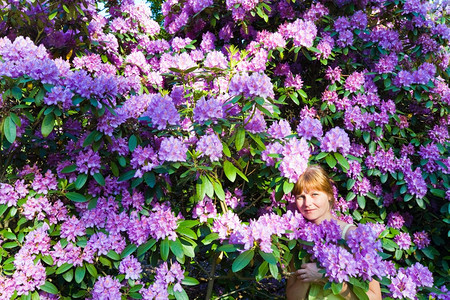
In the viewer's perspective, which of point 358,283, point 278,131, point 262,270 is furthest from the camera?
point 278,131

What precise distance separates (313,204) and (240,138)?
1.65ft

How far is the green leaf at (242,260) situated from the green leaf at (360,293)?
0.45 meters

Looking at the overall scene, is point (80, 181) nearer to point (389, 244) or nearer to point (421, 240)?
point (389, 244)

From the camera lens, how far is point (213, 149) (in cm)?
171

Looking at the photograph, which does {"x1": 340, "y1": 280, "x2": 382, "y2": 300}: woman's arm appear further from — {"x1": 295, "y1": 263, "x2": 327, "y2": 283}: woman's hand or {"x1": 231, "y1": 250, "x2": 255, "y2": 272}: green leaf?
{"x1": 231, "y1": 250, "x2": 255, "y2": 272}: green leaf

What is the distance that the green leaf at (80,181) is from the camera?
183 cm

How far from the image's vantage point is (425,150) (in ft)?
8.23

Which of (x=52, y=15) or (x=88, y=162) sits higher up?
(x=52, y=15)

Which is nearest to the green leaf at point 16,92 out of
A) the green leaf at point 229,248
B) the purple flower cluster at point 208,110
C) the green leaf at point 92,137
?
the green leaf at point 92,137

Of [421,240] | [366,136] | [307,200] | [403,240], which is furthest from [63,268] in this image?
[421,240]

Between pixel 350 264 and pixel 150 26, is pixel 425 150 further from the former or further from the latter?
pixel 150 26

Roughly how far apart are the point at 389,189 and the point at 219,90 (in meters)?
1.45

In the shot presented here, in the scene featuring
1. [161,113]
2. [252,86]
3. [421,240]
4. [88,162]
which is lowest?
[421,240]

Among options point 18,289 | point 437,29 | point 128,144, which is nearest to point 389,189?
point 437,29
